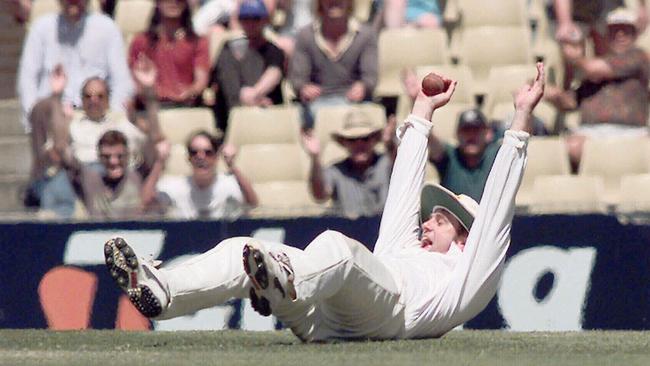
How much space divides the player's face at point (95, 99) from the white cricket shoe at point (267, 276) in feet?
17.4

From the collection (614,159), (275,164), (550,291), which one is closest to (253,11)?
(275,164)

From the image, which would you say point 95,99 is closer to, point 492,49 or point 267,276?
point 492,49

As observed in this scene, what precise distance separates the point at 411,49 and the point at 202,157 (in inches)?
74.5

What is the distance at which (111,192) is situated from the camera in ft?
35.2

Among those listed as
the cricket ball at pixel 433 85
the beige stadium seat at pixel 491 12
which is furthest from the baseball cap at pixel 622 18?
the cricket ball at pixel 433 85

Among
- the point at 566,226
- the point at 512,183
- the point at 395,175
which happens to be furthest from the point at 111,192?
the point at 512,183

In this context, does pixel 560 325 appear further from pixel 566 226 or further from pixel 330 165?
pixel 330 165

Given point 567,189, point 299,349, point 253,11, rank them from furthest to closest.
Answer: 1. point 253,11
2. point 567,189
3. point 299,349

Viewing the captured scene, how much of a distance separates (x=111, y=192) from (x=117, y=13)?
2.54 metres

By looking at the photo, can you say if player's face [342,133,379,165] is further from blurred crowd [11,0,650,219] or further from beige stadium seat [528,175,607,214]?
beige stadium seat [528,175,607,214]

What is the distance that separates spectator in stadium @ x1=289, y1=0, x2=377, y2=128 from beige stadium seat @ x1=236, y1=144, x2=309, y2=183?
324 mm

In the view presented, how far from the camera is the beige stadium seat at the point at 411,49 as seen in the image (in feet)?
38.7

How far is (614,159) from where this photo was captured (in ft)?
36.2

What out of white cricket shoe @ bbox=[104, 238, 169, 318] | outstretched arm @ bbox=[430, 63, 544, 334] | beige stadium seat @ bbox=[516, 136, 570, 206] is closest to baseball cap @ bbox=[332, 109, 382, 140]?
beige stadium seat @ bbox=[516, 136, 570, 206]
